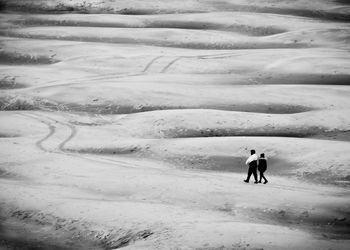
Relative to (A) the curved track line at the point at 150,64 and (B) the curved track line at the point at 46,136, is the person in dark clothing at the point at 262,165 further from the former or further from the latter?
(A) the curved track line at the point at 150,64

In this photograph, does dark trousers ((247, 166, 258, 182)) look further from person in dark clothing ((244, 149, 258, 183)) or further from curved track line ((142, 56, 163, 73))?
curved track line ((142, 56, 163, 73))

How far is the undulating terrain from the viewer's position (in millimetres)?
14953

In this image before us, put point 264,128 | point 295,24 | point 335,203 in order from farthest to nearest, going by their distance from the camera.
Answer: point 295,24, point 264,128, point 335,203

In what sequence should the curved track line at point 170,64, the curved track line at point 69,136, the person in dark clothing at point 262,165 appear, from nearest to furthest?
the person in dark clothing at point 262,165
the curved track line at point 69,136
the curved track line at point 170,64

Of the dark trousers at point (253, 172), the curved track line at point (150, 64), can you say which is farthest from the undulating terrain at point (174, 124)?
the dark trousers at point (253, 172)

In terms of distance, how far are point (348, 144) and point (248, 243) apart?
7694 millimetres

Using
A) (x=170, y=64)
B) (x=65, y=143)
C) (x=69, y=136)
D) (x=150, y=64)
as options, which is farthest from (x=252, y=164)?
(x=150, y=64)

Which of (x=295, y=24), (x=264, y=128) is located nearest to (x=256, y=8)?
(x=295, y=24)

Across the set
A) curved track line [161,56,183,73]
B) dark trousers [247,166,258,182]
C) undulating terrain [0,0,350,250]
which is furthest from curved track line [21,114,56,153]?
dark trousers [247,166,258,182]

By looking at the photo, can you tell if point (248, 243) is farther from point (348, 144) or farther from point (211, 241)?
point (348, 144)

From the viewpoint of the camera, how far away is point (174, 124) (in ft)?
74.0

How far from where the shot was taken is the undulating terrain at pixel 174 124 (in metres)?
15.0

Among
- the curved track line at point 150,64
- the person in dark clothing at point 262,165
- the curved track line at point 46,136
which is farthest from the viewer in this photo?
the curved track line at point 150,64

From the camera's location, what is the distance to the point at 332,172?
59.1ft
